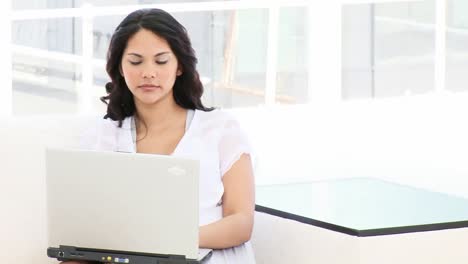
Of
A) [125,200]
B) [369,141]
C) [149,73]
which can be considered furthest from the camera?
[369,141]

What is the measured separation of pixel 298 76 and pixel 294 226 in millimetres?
3990

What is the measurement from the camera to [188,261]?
2303 millimetres

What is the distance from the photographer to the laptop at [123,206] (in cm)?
230

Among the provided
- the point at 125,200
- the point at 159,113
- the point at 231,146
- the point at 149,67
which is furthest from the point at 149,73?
the point at 125,200

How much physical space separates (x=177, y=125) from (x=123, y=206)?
17.2 inches

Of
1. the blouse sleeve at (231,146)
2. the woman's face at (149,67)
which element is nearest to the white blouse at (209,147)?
the blouse sleeve at (231,146)

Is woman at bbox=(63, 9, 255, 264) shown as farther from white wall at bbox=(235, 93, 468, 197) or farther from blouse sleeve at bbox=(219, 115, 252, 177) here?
white wall at bbox=(235, 93, 468, 197)

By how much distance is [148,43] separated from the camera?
266 centimetres

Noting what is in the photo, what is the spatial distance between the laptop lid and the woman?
0.20 meters

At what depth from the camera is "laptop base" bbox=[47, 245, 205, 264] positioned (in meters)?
2.31

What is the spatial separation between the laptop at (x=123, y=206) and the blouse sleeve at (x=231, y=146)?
31 centimetres

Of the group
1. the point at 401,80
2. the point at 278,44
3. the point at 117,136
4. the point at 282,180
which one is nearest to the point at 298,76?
the point at 278,44

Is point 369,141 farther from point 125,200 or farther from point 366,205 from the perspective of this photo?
point 125,200

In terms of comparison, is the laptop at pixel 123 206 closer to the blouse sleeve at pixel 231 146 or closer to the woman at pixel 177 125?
the woman at pixel 177 125
